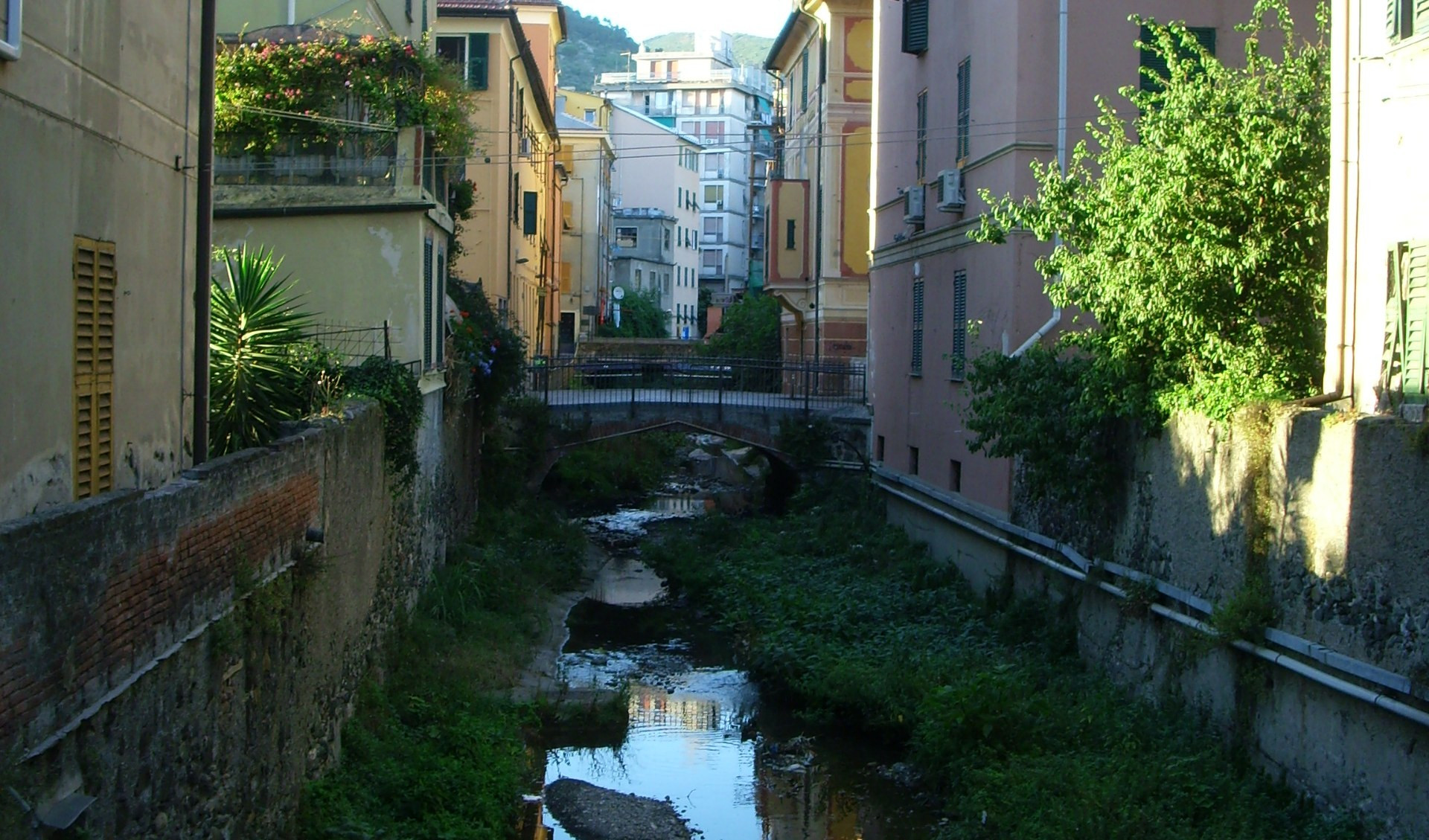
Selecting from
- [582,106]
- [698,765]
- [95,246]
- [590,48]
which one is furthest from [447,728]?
[590,48]

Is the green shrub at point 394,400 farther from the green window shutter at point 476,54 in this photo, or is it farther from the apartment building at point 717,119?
the apartment building at point 717,119

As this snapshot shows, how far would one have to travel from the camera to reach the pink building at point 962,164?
18.1m

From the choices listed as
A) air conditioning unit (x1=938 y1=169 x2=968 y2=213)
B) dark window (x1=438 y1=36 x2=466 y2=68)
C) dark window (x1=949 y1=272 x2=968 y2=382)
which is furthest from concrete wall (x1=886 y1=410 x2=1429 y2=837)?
dark window (x1=438 y1=36 x2=466 y2=68)

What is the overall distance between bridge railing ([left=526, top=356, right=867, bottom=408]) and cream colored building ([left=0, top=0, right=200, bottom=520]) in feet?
59.3

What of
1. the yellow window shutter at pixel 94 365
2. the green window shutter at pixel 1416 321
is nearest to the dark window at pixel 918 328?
the green window shutter at pixel 1416 321

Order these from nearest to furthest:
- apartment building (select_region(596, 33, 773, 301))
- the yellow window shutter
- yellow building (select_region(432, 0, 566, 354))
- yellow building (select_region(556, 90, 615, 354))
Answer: the yellow window shutter
yellow building (select_region(432, 0, 566, 354))
yellow building (select_region(556, 90, 615, 354))
apartment building (select_region(596, 33, 773, 301))

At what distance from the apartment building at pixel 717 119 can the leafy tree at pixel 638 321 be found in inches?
480

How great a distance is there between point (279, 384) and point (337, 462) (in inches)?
54.8

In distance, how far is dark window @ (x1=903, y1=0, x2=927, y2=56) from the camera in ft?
76.8

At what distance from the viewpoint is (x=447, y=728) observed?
14414mm

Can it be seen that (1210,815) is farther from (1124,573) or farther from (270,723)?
(270,723)

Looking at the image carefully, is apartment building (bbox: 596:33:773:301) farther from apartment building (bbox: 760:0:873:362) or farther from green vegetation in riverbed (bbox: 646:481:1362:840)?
green vegetation in riverbed (bbox: 646:481:1362:840)

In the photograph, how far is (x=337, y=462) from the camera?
12.6 m

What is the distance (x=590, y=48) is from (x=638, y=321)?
109 m
